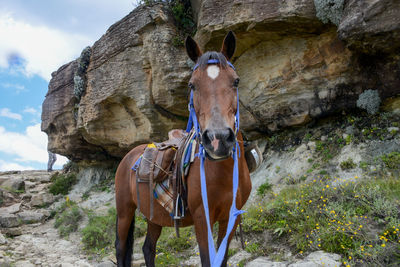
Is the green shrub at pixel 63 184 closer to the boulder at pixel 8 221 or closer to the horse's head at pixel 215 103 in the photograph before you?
the boulder at pixel 8 221

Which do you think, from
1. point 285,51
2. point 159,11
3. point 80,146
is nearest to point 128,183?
point 285,51

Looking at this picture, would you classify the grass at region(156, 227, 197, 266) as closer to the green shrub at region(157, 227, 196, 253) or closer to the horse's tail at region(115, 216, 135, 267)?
the green shrub at region(157, 227, 196, 253)

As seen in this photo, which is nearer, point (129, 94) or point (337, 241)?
point (337, 241)

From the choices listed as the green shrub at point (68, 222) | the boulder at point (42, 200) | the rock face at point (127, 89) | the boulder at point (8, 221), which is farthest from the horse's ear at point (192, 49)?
the boulder at point (42, 200)

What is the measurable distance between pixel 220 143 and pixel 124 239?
2.72 m

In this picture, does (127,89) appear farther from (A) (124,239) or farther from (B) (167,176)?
(B) (167,176)

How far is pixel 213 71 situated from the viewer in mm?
1854

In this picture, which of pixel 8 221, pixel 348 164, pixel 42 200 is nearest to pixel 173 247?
pixel 348 164

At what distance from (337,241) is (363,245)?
0.31m

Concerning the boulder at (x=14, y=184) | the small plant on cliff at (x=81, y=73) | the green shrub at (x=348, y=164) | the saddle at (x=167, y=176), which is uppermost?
the small plant on cliff at (x=81, y=73)

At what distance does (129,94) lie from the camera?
329 inches

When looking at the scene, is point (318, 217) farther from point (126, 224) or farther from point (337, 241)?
point (126, 224)

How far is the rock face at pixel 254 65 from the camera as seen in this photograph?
4.88 meters

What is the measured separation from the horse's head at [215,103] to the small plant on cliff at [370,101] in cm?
445
